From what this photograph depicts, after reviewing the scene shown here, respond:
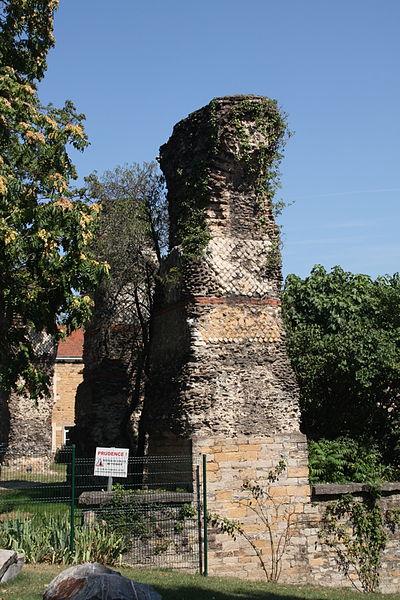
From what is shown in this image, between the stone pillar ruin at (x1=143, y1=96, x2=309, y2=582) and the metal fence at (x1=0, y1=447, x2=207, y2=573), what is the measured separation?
0.41m

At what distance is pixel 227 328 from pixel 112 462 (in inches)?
128

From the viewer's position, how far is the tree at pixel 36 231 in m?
11.2

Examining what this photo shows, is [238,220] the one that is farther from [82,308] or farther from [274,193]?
[82,308]

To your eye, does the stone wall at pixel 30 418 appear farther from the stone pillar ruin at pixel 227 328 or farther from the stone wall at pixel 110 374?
the stone pillar ruin at pixel 227 328

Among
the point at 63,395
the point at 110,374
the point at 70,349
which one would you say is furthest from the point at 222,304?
the point at 70,349

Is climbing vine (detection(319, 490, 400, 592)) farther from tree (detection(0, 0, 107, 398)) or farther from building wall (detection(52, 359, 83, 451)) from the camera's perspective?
building wall (detection(52, 359, 83, 451))

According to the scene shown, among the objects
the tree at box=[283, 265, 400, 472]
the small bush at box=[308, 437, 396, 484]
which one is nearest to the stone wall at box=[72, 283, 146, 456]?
the tree at box=[283, 265, 400, 472]

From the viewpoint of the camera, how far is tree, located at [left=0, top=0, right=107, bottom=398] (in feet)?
36.9

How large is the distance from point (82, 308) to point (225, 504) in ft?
13.7

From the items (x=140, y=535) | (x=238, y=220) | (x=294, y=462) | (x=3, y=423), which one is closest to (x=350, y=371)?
(x=294, y=462)

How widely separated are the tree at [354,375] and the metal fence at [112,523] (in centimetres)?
475

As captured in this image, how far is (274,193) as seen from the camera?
539 inches

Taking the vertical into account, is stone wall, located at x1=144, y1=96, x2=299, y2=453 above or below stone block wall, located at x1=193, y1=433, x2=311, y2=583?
above

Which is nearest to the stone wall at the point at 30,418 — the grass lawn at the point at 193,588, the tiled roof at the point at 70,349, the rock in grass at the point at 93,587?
the tiled roof at the point at 70,349
